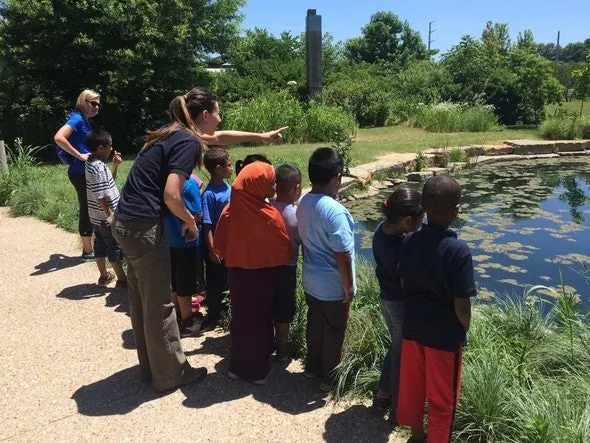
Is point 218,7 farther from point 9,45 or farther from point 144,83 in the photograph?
point 9,45

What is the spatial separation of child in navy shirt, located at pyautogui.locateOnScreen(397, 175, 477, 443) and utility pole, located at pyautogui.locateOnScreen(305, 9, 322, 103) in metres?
16.9

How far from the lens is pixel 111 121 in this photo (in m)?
14.1

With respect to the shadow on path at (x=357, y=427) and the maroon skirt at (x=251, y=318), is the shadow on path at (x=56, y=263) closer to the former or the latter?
the maroon skirt at (x=251, y=318)

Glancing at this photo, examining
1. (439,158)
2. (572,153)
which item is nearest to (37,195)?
(439,158)

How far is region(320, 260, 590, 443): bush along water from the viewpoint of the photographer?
2.50 meters

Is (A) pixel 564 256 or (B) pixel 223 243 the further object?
(A) pixel 564 256

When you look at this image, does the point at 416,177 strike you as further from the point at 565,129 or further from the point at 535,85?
the point at 535,85

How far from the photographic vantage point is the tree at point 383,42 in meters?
45.8

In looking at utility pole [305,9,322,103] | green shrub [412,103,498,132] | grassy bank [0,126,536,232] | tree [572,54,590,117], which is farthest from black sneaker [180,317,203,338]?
tree [572,54,590,117]

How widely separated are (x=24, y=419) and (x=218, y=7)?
52.8 feet

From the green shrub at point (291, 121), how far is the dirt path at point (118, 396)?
36.2 feet

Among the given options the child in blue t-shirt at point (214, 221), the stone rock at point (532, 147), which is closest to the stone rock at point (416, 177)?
the stone rock at point (532, 147)

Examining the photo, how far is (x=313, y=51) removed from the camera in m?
18.5

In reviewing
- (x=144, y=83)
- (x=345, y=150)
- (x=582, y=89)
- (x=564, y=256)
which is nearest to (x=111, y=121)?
(x=144, y=83)
